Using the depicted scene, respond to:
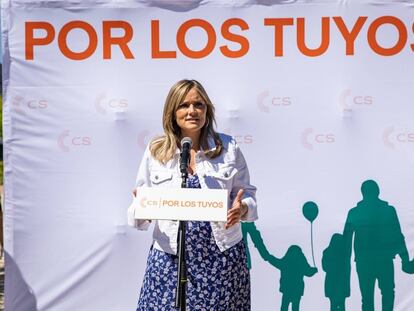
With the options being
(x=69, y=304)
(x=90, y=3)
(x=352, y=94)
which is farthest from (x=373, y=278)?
(x=90, y=3)

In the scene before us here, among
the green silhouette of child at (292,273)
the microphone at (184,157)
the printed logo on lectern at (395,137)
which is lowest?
the green silhouette of child at (292,273)

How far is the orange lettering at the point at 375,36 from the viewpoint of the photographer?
533cm

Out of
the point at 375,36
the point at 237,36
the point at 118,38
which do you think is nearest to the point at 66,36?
the point at 118,38

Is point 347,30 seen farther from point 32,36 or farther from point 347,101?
point 32,36

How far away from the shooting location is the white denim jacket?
3611mm

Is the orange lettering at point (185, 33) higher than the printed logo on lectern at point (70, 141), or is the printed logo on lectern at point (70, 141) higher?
the orange lettering at point (185, 33)

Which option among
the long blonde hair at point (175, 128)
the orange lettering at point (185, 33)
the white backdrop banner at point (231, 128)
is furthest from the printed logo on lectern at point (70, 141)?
the long blonde hair at point (175, 128)

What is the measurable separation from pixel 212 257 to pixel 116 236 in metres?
1.91

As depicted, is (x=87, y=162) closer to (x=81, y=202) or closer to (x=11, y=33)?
(x=81, y=202)

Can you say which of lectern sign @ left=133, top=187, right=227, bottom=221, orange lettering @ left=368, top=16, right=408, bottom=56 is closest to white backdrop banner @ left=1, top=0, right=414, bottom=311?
orange lettering @ left=368, top=16, right=408, bottom=56

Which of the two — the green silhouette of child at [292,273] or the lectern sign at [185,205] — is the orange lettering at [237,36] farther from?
the lectern sign at [185,205]

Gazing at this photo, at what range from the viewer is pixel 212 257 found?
3.63 metres

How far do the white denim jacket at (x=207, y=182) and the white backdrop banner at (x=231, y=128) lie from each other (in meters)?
1.70

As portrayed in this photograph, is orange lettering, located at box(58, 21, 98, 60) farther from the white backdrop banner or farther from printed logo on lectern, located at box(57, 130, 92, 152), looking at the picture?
printed logo on lectern, located at box(57, 130, 92, 152)
